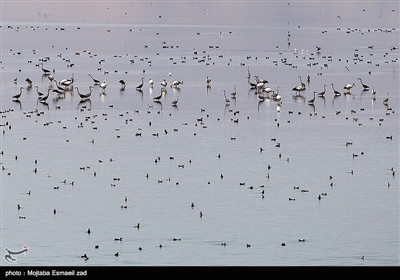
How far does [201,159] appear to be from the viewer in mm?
44375

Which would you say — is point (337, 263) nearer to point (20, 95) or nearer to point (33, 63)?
point (20, 95)

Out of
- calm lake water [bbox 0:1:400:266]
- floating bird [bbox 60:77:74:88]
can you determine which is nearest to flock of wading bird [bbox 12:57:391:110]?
floating bird [bbox 60:77:74:88]

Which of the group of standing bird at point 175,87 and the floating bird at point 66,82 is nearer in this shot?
the group of standing bird at point 175,87

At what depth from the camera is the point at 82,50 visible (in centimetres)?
9369

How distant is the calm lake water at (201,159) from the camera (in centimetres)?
3181

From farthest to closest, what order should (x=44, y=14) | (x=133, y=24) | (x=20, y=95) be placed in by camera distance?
(x=44, y=14), (x=133, y=24), (x=20, y=95)

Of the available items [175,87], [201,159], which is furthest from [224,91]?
[201,159]

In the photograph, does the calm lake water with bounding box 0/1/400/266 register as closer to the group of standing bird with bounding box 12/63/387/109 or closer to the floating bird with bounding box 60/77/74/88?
the group of standing bird with bounding box 12/63/387/109

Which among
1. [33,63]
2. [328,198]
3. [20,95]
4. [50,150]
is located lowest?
[328,198]

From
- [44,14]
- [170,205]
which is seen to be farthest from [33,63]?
[44,14]

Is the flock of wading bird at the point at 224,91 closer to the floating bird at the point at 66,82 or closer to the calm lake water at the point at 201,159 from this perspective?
the floating bird at the point at 66,82

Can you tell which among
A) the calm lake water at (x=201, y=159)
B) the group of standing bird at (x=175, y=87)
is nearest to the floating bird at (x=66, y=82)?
the group of standing bird at (x=175, y=87)

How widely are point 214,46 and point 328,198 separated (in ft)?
205

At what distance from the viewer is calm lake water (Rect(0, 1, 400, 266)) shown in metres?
31.8
